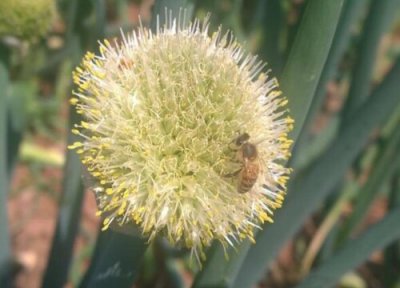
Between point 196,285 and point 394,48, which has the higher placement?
point 394,48

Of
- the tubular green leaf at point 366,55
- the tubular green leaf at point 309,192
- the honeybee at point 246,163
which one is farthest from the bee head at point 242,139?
the tubular green leaf at point 366,55

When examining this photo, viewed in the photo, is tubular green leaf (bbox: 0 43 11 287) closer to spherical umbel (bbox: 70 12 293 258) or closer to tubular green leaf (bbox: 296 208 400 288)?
spherical umbel (bbox: 70 12 293 258)

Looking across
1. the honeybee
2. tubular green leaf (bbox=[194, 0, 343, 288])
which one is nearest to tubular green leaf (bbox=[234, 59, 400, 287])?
tubular green leaf (bbox=[194, 0, 343, 288])

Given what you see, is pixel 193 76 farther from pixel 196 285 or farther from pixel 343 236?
pixel 343 236

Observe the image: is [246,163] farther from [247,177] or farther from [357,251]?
[357,251]

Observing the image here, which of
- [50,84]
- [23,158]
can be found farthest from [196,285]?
[50,84]

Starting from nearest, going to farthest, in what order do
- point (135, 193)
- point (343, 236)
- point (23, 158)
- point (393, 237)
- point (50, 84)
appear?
1. point (135, 193)
2. point (393, 237)
3. point (343, 236)
4. point (23, 158)
5. point (50, 84)

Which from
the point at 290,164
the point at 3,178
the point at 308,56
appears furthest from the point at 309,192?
the point at 3,178
